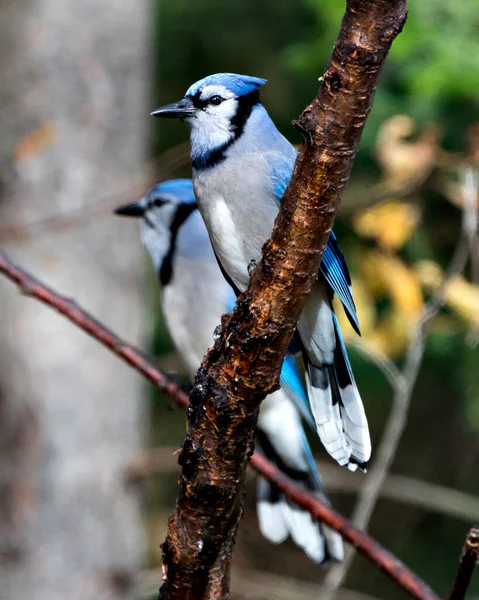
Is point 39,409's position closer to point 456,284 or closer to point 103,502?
point 103,502

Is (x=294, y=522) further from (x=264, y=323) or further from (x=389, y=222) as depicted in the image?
(x=264, y=323)

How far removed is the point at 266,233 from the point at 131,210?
1286 millimetres

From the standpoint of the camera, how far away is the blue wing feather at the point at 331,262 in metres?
1.97

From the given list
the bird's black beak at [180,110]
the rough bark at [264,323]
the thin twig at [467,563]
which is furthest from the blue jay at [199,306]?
the thin twig at [467,563]

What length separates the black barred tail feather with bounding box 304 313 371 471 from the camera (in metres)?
1.85

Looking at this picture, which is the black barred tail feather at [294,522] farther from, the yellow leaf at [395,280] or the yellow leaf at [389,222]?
the yellow leaf at [389,222]

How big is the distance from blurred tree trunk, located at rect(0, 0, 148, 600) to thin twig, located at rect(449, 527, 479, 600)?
7.71ft

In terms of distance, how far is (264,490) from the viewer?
3102mm

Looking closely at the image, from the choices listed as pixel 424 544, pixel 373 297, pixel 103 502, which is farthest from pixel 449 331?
pixel 103 502

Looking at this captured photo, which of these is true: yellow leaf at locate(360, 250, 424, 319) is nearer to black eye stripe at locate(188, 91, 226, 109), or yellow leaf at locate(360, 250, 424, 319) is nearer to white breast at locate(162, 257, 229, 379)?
white breast at locate(162, 257, 229, 379)

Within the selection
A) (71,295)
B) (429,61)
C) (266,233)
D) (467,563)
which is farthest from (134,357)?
(429,61)

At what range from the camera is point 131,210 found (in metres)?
3.22

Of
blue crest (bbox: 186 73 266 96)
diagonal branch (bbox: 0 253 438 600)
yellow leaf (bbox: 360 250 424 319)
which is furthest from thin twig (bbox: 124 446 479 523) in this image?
blue crest (bbox: 186 73 266 96)

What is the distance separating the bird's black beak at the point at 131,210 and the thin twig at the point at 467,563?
6.38 ft
